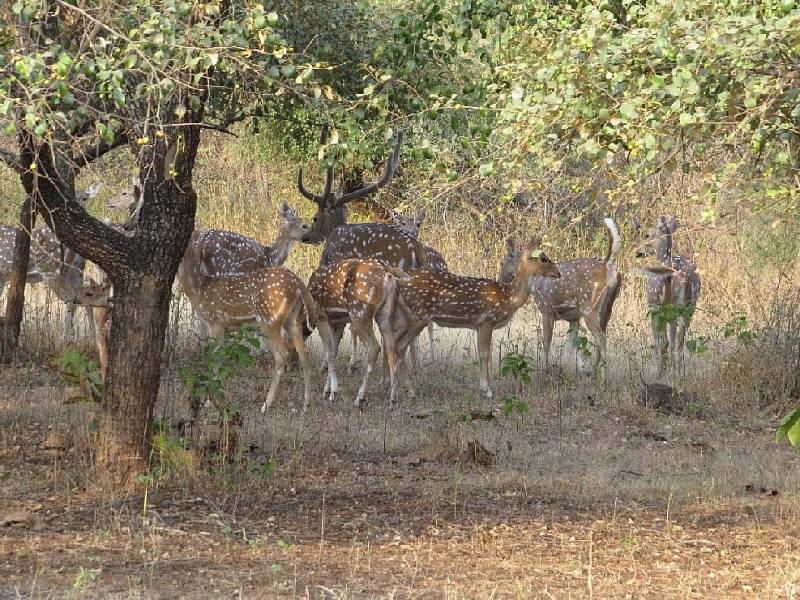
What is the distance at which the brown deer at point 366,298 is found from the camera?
11477 mm

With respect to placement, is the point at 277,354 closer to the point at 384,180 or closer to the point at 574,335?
the point at 384,180

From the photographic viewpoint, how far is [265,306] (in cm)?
1124

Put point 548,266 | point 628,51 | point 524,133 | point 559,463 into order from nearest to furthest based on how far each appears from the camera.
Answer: point 628,51 → point 524,133 → point 559,463 → point 548,266

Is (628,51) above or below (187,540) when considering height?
above

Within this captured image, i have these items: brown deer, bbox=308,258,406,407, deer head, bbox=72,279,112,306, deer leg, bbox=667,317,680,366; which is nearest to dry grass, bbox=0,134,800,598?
deer leg, bbox=667,317,680,366

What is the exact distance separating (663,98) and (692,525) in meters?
2.57

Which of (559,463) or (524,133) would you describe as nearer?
(524,133)

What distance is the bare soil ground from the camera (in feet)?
20.1

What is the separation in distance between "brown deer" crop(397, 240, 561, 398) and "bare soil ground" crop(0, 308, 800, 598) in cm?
80

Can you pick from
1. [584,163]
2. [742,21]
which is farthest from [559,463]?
[584,163]

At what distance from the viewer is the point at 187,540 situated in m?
6.71

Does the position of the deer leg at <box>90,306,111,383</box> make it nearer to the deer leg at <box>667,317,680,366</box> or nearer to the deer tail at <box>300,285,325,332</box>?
the deer tail at <box>300,285,325,332</box>

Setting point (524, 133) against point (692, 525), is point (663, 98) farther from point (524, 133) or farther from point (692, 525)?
point (692, 525)

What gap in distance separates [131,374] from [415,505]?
5.87 feet
